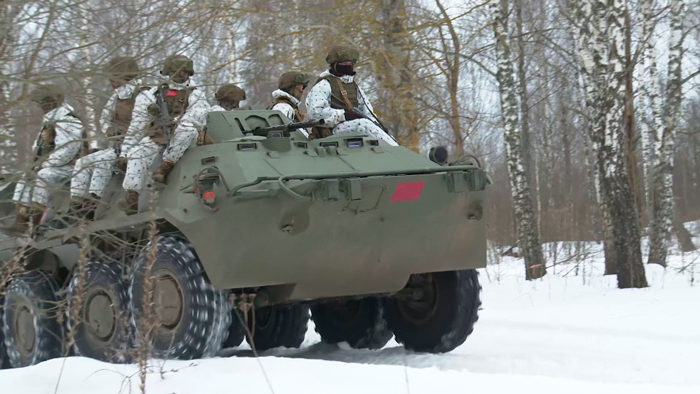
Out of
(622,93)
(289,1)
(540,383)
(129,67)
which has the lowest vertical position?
(540,383)

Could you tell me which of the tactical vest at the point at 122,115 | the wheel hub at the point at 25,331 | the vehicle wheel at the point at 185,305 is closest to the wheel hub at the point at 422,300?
the vehicle wheel at the point at 185,305

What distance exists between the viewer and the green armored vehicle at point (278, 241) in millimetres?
6090

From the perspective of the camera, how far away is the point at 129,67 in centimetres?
520

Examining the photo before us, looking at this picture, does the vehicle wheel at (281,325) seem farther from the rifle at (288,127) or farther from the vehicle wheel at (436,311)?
the rifle at (288,127)

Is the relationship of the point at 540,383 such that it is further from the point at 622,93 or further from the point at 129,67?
the point at 622,93

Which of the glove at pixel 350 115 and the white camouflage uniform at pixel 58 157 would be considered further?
the glove at pixel 350 115

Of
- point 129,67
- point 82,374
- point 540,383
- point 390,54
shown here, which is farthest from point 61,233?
point 390,54

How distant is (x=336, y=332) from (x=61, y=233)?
2.32m

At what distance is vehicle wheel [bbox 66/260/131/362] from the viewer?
7.21 meters

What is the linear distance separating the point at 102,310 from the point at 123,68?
2887mm

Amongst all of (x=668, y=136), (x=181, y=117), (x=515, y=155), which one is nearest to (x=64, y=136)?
(x=181, y=117)

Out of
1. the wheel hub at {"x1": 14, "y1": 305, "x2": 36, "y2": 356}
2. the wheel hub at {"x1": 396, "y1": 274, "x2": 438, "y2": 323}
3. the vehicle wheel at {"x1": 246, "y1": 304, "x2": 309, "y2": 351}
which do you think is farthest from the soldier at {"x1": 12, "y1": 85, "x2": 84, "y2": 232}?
the wheel hub at {"x1": 396, "y1": 274, "x2": 438, "y2": 323}

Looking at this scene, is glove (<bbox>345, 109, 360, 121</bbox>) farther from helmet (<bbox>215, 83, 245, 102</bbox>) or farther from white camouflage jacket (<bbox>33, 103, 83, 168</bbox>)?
white camouflage jacket (<bbox>33, 103, 83, 168</bbox>)

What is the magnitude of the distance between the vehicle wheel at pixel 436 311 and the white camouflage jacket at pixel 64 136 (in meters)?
2.62
